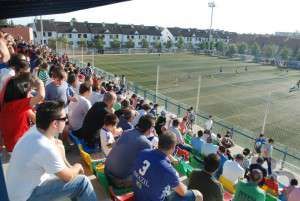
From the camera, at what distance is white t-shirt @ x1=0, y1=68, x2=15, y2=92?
394cm

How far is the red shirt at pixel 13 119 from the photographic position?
382 cm

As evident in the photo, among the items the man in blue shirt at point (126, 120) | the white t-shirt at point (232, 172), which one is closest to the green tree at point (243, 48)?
the white t-shirt at point (232, 172)

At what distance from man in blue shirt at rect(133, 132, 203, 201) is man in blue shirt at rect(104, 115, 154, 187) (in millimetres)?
524

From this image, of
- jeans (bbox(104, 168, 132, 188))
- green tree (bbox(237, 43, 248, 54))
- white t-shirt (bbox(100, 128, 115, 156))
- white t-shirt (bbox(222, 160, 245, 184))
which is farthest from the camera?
green tree (bbox(237, 43, 248, 54))

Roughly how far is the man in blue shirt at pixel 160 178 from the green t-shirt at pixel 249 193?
3.49 feet

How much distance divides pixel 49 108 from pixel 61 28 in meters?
76.4

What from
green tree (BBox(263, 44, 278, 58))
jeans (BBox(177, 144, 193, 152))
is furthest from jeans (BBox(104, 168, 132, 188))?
green tree (BBox(263, 44, 278, 58))

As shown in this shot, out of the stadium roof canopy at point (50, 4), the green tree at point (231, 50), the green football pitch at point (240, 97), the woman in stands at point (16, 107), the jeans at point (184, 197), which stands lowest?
the green football pitch at point (240, 97)

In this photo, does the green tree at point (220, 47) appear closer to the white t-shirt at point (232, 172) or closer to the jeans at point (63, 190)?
the white t-shirt at point (232, 172)

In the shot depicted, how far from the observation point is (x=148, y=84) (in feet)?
107

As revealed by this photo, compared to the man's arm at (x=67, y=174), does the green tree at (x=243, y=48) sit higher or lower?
lower

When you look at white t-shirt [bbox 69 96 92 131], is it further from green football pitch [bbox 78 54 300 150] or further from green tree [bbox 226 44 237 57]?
green tree [bbox 226 44 237 57]

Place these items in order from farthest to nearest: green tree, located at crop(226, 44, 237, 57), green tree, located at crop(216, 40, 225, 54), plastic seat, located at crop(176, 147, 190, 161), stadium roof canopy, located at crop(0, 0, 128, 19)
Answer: green tree, located at crop(216, 40, 225, 54), green tree, located at crop(226, 44, 237, 57), stadium roof canopy, located at crop(0, 0, 128, 19), plastic seat, located at crop(176, 147, 190, 161)

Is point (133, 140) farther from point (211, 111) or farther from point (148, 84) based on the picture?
point (148, 84)
